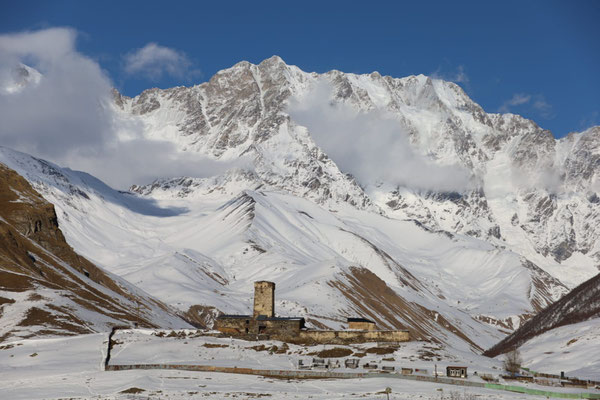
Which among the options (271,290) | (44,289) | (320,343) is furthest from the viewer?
(44,289)

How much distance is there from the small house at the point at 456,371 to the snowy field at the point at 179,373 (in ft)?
5.25

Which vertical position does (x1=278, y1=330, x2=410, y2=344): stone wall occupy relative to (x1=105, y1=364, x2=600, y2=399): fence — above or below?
above

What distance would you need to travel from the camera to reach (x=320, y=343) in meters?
117

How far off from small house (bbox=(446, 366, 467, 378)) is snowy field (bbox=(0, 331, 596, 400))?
160 cm

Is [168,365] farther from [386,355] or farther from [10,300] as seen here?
[10,300]

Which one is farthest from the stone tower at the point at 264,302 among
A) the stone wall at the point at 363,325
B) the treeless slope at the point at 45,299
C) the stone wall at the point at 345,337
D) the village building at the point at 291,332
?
the treeless slope at the point at 45,299

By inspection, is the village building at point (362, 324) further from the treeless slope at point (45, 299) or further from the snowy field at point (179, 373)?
the treeless slope at point (45, 299)

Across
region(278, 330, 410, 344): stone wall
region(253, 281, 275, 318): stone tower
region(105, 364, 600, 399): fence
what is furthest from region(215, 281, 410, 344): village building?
region(105, 364, 600, 399): fence

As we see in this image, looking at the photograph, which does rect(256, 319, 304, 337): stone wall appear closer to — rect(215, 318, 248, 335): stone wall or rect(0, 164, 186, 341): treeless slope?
rect(215, 318, 248, 335): stone wall

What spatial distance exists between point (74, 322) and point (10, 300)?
15.0 meters

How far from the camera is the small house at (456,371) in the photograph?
289 feet

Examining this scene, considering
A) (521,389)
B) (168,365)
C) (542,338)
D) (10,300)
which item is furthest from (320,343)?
(542,338)

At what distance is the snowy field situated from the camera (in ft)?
247

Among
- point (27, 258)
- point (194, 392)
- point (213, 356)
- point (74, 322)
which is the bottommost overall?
point (194, 392)
